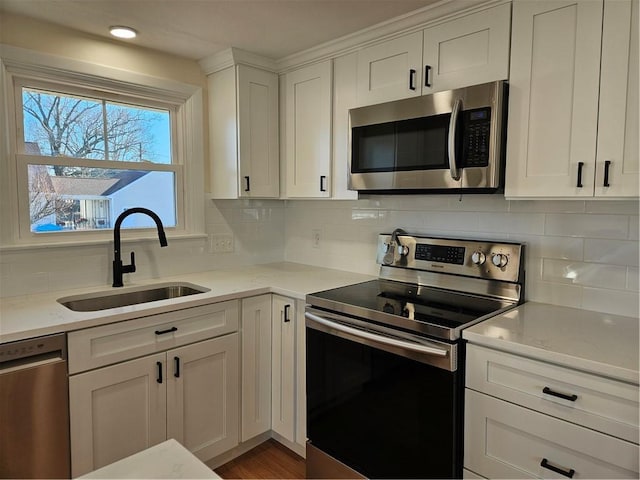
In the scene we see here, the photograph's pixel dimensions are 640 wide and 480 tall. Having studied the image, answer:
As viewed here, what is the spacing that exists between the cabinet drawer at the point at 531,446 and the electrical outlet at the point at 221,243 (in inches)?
70.7

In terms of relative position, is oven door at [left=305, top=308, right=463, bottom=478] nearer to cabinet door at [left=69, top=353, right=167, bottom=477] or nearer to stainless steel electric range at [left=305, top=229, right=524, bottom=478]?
stainless steel electric range at [left=305, top=229, right=524, bottom=478]

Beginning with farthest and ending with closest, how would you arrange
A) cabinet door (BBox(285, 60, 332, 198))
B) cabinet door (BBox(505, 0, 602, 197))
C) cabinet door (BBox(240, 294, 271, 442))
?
cabinet door (BBox(285, 60, 332, 198))
cabinet door (BBox(240, 294, 271, 442))
cabinet door (BBox(505, 0, 602, 197))

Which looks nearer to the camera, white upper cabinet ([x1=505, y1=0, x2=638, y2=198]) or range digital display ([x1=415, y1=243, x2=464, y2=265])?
white upper cabinet ([x1=505, y1=0, x2=638, y2=198])

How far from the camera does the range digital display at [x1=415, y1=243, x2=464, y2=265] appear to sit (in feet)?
6.96

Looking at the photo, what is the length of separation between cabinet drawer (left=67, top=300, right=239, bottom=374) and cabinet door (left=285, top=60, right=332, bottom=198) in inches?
33.5

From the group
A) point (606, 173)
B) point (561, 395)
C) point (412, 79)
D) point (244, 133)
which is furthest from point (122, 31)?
point (561, 395)

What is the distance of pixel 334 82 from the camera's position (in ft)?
7.87

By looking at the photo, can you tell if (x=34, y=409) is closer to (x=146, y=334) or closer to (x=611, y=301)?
(x=146, y=334)

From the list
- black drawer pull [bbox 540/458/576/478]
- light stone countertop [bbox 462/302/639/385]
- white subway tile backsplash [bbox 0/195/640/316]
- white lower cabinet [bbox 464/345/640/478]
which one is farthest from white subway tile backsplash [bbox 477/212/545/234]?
black drawer pull [bbox 540/458/576/478]

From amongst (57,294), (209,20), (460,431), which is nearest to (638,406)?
(460,431)

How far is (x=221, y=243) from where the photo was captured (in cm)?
283

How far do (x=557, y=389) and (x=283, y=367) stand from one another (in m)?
1.32

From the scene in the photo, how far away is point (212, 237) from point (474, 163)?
1679 mm

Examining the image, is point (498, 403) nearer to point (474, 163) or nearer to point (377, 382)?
point (377, 382)
